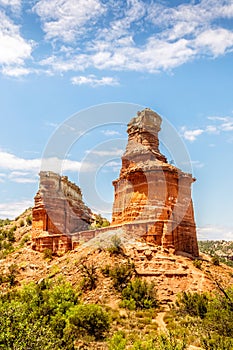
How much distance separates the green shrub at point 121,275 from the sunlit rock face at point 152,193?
4655mm

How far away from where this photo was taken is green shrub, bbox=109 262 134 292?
1148 inches

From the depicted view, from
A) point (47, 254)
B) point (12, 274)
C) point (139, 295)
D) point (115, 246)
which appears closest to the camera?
point (139, 295)

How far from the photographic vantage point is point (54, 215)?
153 feet

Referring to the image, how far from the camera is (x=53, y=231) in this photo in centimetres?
4544

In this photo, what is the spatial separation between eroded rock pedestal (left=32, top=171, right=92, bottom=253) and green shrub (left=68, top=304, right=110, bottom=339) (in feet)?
62.6

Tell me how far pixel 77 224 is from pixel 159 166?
19.7 meters

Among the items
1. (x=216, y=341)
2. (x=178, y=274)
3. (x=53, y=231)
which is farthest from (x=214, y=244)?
(x=216, y=341)

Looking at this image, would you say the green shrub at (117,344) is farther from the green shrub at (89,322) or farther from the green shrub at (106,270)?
the green shrub at (106,270)

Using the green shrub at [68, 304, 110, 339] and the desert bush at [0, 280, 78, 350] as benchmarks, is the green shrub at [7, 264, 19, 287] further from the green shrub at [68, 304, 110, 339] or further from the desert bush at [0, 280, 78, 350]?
the green shrub at [68, 304, 110, 339]

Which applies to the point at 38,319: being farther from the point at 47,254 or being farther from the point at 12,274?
the point at 47,254

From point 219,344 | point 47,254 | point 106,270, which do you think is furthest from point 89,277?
point 219,344

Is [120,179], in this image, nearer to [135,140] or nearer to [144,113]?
[135,140]

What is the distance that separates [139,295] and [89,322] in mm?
5912

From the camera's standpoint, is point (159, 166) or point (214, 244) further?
point (214, 244)
